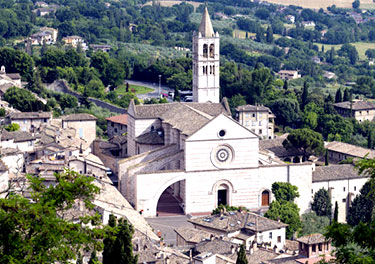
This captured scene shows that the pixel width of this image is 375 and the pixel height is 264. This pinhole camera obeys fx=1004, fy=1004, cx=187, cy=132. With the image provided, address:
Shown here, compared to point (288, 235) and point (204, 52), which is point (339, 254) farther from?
point (204, 52)

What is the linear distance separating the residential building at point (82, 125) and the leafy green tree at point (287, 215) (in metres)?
19.6

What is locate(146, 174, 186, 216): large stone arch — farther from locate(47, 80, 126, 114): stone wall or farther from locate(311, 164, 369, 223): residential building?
locate(47, 80, 126, 114): stone wall

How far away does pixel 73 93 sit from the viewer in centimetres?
9144

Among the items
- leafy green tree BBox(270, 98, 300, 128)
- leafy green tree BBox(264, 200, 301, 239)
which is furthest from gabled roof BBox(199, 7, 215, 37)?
leafy green tree BBox(270, 98, 300, 128)

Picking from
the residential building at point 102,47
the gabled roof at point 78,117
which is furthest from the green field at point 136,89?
the residential building at point 102,47

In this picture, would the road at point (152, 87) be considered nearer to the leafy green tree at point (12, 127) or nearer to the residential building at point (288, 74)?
the leafy green tree at point (12, 127)

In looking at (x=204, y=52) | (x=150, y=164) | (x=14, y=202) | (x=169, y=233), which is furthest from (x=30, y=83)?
(x=14, y=202)

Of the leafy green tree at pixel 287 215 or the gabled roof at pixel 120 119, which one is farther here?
the gabled roof at pixel 120 119

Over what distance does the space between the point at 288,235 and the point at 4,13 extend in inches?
4742

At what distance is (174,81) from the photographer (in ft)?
324

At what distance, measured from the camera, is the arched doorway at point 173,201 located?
56.8 meters

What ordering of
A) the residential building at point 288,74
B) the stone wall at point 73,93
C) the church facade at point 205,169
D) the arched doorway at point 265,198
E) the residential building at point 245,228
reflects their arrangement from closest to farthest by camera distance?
the residential building at point 245,228
the church facade at point 205,169
the arched doorway at point 265,198
the stone wall at point 73,93
the residential building at point 288,74

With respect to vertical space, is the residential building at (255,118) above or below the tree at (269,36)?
below

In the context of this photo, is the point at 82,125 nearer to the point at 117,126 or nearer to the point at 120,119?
the point at 117,126
